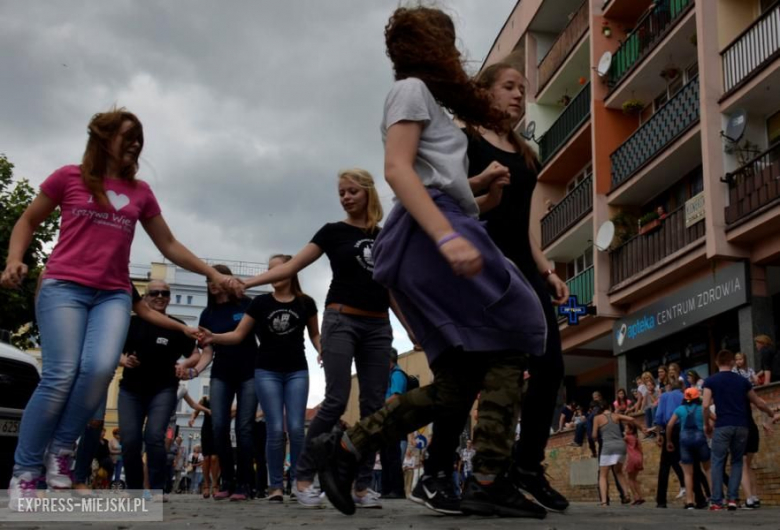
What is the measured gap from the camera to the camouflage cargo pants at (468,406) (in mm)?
3822

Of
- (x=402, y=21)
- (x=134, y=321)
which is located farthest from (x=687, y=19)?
(x=402, y=21)

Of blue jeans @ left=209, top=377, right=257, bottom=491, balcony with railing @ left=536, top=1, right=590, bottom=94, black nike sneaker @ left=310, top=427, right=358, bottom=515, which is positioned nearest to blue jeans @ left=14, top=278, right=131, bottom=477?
black nike sneaker @ left=310, top=427, right=358, bottom=515

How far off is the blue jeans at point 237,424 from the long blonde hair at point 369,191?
2317 millimetres

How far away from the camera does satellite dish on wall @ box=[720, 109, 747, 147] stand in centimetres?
1942

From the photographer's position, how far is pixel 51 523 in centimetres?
330

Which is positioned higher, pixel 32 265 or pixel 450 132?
pixel 32 265

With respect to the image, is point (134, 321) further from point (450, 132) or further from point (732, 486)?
point (732, 486)

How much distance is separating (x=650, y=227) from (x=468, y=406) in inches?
804

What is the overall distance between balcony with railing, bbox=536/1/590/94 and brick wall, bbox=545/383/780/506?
12.7 m

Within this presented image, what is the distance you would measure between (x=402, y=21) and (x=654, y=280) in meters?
20.0

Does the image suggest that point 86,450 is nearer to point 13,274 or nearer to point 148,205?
point 148,205

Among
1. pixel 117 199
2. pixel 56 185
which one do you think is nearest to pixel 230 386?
pixel 117 199

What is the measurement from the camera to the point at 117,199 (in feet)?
16.2

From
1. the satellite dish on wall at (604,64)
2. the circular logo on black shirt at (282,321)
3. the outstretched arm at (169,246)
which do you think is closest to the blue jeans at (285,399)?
the circular logo on black shirt at (282,321)
